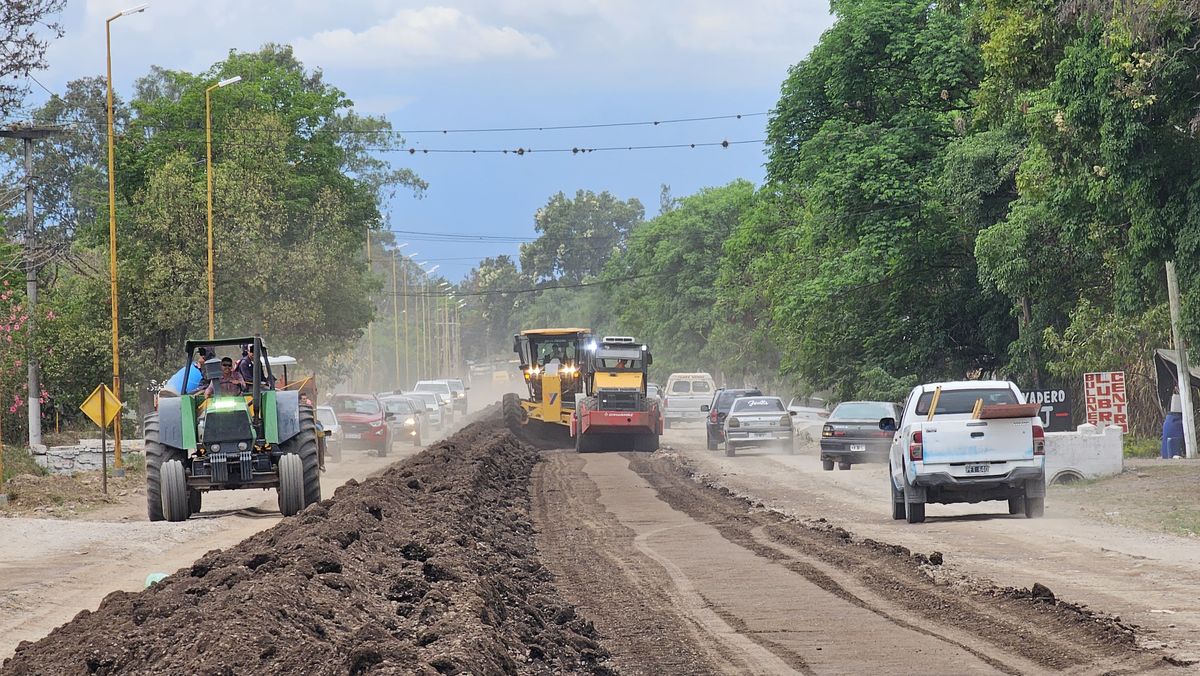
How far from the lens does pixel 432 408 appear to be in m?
68.2

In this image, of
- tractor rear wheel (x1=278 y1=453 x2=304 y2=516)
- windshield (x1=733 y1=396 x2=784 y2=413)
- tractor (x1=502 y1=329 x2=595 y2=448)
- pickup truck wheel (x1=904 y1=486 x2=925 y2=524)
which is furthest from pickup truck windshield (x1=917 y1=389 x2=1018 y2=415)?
tractor (x1=502 y1=329 x2=595 y2=448)

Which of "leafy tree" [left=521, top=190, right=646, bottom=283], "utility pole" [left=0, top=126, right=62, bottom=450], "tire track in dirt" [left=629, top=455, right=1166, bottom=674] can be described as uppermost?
"leafy tree" [left=521, top=190, right=646, bottom=283]

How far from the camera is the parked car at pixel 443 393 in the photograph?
2940 inches

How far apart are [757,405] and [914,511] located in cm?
2255

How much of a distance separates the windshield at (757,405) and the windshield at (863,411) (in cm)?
669

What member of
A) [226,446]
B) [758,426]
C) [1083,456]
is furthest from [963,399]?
[758,426]

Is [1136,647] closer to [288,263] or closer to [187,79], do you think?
[288,263]

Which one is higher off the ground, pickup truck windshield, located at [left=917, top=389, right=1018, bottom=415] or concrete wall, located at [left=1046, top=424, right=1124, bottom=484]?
pickup truck windshield, located at [left=917, top=389, right=1018, bottom=415]

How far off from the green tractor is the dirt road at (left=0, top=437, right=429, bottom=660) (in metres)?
0.59

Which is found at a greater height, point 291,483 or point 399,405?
point 399,405

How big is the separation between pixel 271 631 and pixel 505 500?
15922 millimetres

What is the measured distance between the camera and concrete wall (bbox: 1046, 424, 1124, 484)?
26.5m

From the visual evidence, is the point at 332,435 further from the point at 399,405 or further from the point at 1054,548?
the point at 1054,548

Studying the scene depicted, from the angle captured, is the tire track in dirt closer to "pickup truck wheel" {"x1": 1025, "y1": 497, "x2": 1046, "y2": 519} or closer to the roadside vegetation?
"pickup truck wheel" {"x1": 1025, "y1": 497, "x2": 1046, "y2": 519}
